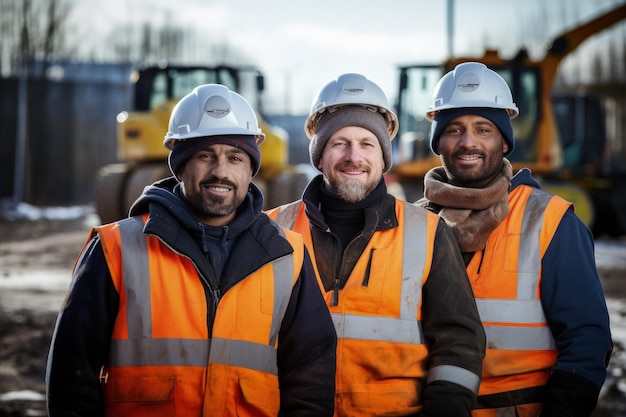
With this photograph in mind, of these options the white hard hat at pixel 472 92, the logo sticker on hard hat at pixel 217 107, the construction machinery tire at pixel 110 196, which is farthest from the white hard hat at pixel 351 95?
the construction machinery tire at pixel 110 196

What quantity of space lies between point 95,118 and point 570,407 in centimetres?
2953

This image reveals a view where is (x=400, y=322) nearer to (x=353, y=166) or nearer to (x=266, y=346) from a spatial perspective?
(x=266, y=346)

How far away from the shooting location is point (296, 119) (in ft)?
140

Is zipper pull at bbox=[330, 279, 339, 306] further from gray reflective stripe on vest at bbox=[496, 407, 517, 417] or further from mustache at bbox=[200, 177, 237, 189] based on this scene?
gray reflective stripe on vest at bbox=[496, 407, 517, 417]

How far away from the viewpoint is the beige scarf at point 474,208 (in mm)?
3342

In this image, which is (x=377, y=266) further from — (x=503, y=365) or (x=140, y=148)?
(x=140, y=148)

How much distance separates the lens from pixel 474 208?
341 cm

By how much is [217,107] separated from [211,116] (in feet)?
0.16

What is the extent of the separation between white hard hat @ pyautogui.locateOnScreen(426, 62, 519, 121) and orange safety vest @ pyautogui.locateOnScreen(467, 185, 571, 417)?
56cm

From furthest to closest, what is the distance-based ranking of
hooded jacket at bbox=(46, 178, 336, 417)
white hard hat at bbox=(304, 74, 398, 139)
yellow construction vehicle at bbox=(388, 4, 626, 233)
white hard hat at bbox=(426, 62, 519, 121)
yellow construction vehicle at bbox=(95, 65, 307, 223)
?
yellow construction vehicle at bbox=(95, 65, 307, 223)
yellow construction vehicle at bbox=(388, 4, 626, 233)
white hard hat at bbox=(426, 62, 519, 121)
white hard hat at bbox=(304, 74, 398, 139)
hooded jacket at bbox=(46, 178, 336, 417)

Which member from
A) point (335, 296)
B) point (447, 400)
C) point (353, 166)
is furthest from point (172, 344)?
point (353, 166)

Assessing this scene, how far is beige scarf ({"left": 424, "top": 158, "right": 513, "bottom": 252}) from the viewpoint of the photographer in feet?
11.0

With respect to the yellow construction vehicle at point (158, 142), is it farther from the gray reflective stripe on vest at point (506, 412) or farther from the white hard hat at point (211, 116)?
the gray reflective stripe on vest at point (506, 412)

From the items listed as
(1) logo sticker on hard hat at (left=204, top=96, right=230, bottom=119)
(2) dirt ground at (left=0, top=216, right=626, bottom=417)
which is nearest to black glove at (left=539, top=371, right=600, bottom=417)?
(1) logo sticker on hard hat at (left=204, top=96, right=230, bottom=119)
